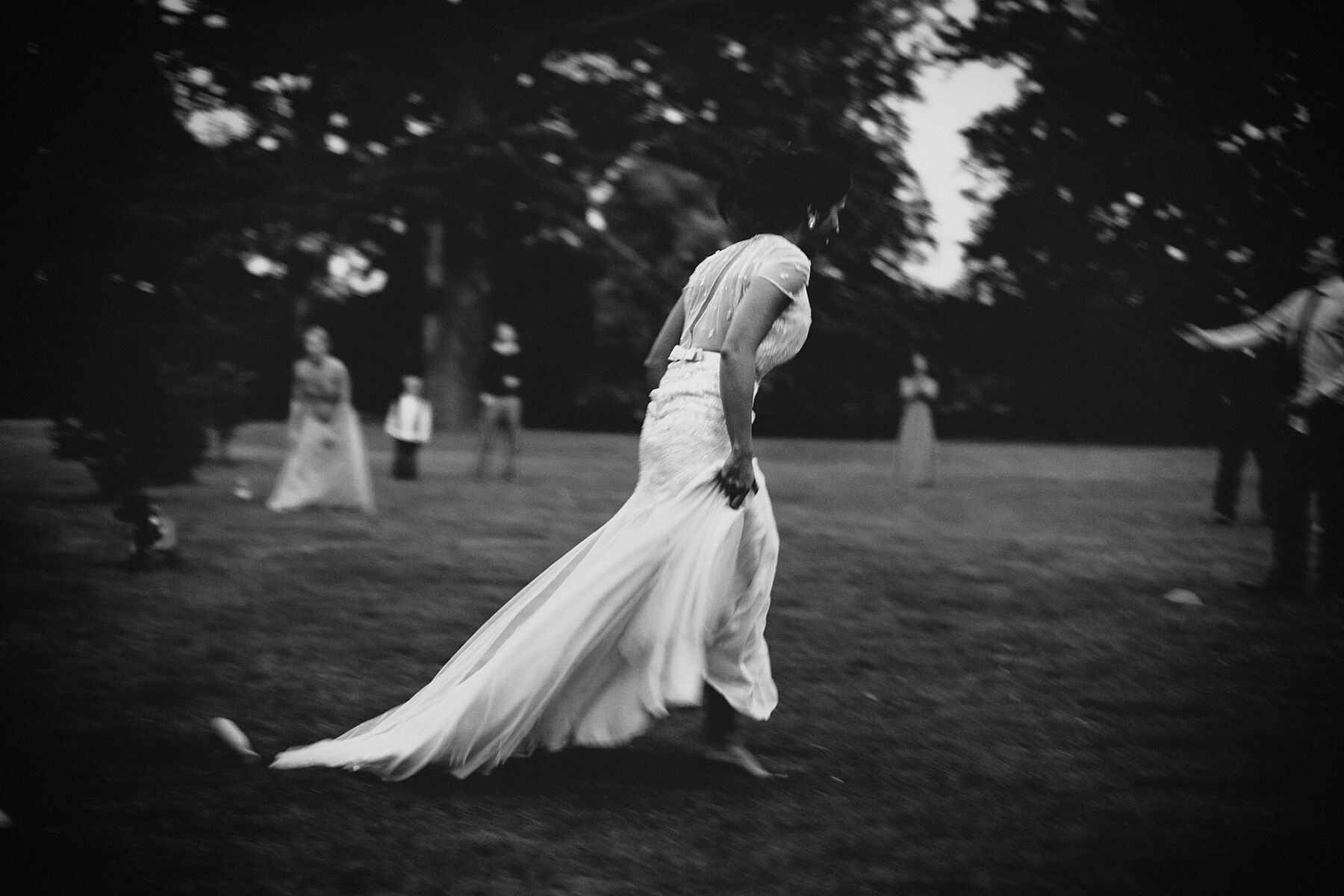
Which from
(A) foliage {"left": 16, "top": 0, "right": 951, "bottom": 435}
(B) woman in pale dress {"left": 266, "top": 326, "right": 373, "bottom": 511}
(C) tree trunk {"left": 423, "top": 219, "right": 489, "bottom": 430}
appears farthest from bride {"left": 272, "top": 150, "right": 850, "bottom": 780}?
(C) tree trunk {"left": 423, "top": 219, "right": 489, "bottom": 430}

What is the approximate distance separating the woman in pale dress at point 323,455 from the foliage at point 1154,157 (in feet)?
28.7

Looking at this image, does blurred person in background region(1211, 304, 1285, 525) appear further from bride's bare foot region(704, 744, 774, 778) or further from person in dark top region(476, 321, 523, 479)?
person in dark top region(476, 321, 523, 479)

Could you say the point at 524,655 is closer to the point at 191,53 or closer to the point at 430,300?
the point at 191,53

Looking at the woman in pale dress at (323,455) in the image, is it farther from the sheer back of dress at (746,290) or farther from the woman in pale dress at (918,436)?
the sheer back of dress at (746,290)

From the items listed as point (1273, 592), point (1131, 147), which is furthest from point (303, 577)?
point (1131, 147)

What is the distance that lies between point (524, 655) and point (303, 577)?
531 cm

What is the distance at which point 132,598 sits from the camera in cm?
797

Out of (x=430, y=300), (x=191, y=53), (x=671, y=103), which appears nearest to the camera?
(x=191, y=53)

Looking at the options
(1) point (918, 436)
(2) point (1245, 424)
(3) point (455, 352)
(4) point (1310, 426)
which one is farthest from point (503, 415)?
(4) point (1310, 426)

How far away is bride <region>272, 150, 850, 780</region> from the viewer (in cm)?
419

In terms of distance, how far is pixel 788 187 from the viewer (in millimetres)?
4449

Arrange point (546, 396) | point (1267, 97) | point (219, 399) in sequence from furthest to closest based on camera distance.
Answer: point (546, 396) → point (219, 399) → point (1267, 97)

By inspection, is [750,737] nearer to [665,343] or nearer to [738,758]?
[738,758]

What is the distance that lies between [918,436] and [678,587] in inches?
614
